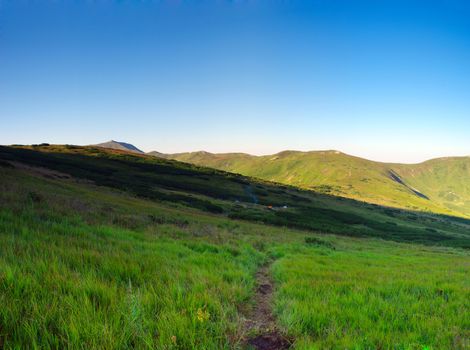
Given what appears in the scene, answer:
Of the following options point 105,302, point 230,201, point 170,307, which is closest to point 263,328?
point 170,307

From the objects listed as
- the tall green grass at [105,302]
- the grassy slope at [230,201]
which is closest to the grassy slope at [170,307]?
the tall green grass at [105,302]

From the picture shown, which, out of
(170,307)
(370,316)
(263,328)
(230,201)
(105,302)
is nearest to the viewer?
(105,302)

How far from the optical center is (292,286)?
23.0 ft

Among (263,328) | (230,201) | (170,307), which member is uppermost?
(170,307)

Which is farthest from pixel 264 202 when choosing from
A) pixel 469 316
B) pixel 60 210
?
pixel 469 316

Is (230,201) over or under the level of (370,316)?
under

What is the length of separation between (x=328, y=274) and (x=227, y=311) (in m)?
5.58

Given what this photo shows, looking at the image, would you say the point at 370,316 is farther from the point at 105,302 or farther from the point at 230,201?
the point at 230,201

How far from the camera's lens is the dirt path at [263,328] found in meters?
4.09

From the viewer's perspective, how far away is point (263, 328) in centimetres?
465

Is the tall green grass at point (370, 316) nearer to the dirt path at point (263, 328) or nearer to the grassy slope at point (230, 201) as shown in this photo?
the dirt path at point (263, 328)

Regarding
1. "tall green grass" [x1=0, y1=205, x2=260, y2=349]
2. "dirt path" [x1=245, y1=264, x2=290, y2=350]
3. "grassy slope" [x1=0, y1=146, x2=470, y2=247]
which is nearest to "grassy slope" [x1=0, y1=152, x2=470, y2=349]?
"tall green grass" [x1=0, y1=205, x2=260, y2=349]

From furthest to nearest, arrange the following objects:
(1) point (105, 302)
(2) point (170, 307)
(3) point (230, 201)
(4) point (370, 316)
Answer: (3) point (230, 201) < (4) point (370, 316) < (2) point (170, 307) < (1) point (105, 302)

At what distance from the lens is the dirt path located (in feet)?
13.4
